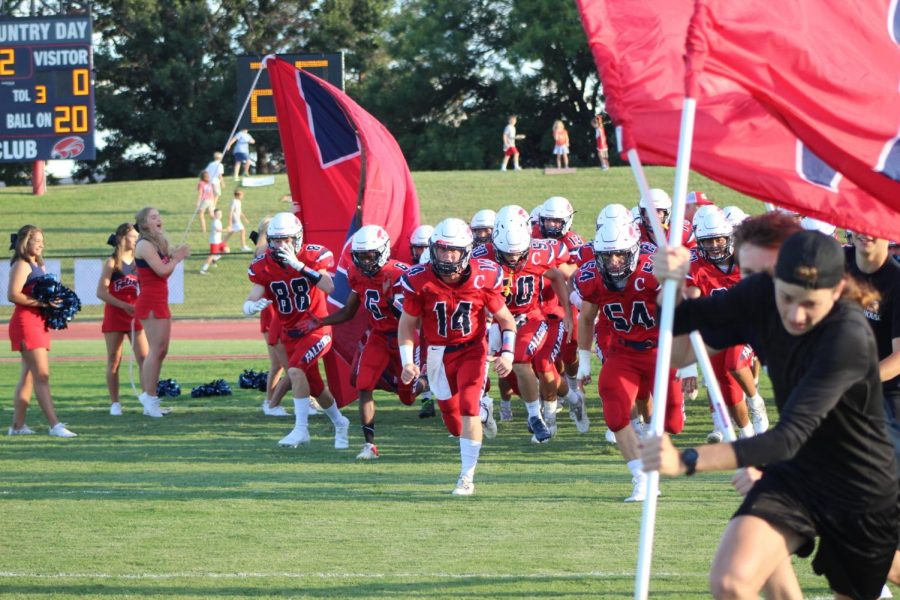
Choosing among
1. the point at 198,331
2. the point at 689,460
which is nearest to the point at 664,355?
the point at 689,460

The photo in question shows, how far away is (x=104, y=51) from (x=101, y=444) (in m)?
42.5

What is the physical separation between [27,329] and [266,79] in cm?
897

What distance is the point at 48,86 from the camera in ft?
78.3

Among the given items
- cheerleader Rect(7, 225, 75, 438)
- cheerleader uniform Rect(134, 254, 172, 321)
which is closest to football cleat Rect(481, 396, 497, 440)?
cheerleader uniform Rect(134, 254, 172, 321)

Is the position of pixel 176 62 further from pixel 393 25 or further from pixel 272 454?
pixel 272 454

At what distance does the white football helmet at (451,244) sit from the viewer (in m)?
8.52

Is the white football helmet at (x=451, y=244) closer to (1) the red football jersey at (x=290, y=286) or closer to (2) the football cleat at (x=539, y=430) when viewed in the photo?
(1) the red football jersey at (x=290, y=286)

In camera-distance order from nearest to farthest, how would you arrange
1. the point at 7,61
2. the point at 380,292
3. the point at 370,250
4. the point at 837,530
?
the point at 837,530
the point at 370,250
the point at 380,292
the point at 7,61

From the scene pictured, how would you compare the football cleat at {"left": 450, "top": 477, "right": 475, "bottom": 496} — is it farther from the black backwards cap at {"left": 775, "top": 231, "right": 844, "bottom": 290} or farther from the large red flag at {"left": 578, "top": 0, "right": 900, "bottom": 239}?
the black backwards cap at {"left": 775, "top": 231, "right": 844, "bottom": 290}

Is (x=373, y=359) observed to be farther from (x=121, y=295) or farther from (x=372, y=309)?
(x=121, y=295)

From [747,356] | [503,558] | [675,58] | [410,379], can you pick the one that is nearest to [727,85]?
[675,58]

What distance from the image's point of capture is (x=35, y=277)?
10391mm

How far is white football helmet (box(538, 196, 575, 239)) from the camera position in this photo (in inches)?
462

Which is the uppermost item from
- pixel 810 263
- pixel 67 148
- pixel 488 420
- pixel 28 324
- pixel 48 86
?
pixel 48 86
